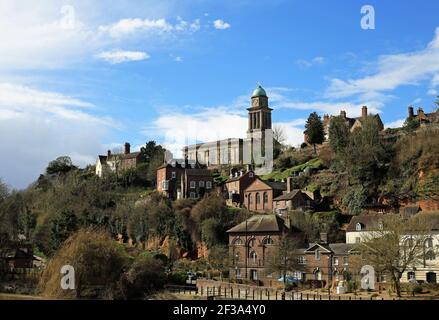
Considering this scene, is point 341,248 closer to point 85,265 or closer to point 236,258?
point 236,258

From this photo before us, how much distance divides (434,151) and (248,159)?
150 feet

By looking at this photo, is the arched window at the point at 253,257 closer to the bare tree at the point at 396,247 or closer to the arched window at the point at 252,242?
the arched window at the point at 252,242

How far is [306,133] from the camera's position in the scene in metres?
101

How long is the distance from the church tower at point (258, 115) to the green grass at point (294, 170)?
29849 mm

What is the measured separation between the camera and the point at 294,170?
300 ft

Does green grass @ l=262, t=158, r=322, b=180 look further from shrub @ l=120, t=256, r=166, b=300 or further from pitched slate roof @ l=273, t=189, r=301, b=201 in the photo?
shrub @ l=120, t=256, r=166, b=300

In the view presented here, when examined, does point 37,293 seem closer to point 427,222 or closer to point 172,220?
point 172,220

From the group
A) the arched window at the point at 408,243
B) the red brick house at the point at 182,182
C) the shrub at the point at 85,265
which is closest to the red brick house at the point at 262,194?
the red brick house at the point at 182,182

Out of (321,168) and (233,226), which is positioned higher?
(321,168)

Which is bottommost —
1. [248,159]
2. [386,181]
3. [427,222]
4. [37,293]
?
[37,293]

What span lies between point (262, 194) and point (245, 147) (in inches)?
1319

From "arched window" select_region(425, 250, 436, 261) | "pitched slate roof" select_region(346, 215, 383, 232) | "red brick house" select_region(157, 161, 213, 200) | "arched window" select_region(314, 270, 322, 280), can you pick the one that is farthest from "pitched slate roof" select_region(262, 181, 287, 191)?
"arched window" select_region(425, 250, 436, 261)

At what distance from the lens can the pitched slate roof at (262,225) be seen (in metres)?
63.2
